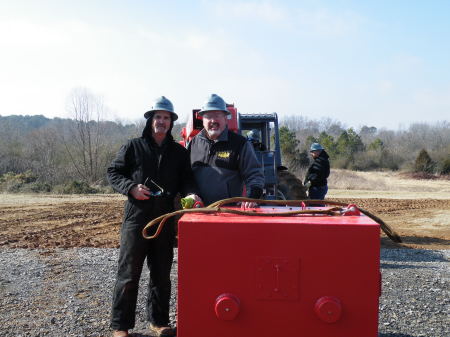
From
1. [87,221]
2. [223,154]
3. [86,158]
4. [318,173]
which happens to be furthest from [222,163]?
[86,158]

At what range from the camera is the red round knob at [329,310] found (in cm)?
255

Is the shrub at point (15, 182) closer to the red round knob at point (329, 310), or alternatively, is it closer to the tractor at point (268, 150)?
the tractor at point (268, 150)

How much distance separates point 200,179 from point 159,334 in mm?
1334

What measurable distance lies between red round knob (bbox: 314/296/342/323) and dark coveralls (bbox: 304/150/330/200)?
23.5 feet

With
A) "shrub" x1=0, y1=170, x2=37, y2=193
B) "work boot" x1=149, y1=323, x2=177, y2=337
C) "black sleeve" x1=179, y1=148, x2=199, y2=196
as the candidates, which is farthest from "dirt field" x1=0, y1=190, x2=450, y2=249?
"black sleeve" x1=179, y1=148, x2=199, y2=196

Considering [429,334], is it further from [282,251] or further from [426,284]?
[282,251]

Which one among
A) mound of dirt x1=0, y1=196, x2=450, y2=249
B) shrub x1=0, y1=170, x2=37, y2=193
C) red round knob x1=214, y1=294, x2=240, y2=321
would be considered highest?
red round knob x1=214, y1=294, x2=240, y2=321

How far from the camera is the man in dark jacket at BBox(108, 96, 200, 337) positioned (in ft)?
12.3

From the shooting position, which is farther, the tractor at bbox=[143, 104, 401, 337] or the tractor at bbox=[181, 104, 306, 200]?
the tractor at bbox=[181, 104, 306, 200]

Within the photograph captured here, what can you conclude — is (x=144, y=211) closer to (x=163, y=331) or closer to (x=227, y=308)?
(x=163, y=331)

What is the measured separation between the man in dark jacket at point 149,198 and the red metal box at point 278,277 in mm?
1112

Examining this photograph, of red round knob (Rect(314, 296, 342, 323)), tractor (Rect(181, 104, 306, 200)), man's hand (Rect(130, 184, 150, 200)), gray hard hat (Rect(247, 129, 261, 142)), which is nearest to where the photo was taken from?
red round knob (Rect(314, 296, 342, 323))

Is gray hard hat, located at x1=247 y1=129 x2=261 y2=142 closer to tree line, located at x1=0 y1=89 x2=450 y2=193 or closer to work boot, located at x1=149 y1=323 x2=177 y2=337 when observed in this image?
work boot, located at x1=149 y1=323 x2=177 y2=337

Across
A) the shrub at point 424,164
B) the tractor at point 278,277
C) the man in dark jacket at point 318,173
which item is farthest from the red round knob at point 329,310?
the shrub at point 424,164
